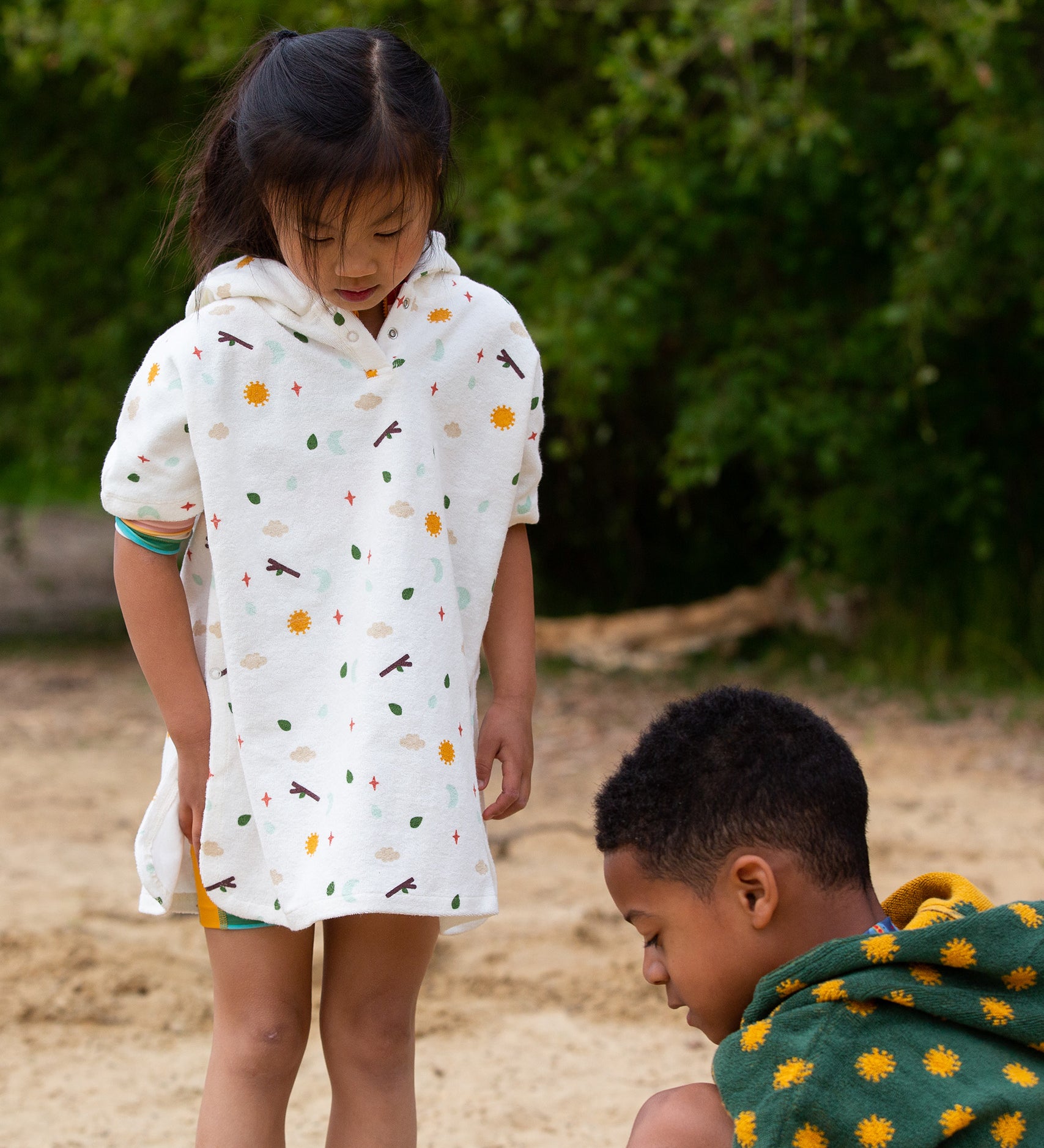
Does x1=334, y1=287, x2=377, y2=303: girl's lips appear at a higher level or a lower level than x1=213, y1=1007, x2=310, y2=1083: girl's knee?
higher

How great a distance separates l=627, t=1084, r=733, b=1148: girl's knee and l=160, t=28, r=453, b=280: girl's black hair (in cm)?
101

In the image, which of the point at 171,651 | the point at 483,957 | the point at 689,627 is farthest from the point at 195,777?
the point at 689,627

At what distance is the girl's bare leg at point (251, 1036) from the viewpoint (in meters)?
1.65

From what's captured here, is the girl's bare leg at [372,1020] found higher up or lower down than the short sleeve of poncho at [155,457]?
lower down

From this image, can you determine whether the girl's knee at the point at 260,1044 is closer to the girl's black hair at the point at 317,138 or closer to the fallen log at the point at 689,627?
the girl's black hair at the point at 317,138

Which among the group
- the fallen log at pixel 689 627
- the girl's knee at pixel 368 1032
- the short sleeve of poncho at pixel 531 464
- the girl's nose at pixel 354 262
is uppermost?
the girl's nose at pixel 354 262

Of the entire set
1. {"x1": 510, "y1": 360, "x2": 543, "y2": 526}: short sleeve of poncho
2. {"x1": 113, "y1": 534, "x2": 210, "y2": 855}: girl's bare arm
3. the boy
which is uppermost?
{"x1": 510, "y1": 360, "x2": 543, "y2": 526}: short sleeve of poncho

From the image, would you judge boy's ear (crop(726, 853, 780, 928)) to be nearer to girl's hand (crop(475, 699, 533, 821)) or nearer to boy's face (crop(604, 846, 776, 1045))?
boy's face (crop(604, 846, 776, 1045))

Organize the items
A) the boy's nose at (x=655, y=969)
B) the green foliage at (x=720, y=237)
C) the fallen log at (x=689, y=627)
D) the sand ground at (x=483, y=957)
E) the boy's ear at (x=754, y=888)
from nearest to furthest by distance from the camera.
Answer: the boy's ear at (x=754, y=888) < the boy's nose at (x=655, y=969) < the sand ground at (x=483, y=957) < the green foliage at (x=720, y=237) < the fallen log at (x=689, y=627)

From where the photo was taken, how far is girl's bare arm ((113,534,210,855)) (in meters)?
1.62

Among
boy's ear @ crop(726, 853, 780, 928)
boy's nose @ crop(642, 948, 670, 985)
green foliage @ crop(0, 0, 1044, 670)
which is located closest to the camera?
boy's ear @ crop(726, 853, 780, 928)

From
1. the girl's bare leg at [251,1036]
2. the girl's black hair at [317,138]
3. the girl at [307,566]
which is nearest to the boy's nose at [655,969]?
the girl at [307,566]

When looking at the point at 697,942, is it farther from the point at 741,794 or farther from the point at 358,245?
the point at 358,245

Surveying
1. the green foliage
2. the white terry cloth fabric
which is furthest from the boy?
the green foliage
